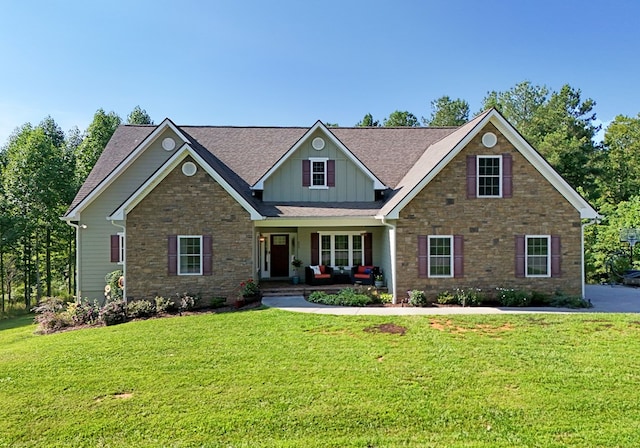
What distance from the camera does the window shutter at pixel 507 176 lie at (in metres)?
13.2

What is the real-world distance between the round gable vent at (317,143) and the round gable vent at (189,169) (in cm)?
518

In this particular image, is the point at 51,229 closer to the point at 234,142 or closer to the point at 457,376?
the point at 234,142

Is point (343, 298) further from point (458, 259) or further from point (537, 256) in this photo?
point (537, 256)

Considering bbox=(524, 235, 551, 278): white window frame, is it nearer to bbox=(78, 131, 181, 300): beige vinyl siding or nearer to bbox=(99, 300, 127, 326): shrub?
bbox=(99, 300, 127, 326): shrub

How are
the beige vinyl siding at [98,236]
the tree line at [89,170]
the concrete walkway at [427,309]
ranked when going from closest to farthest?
the concrete walkway at [427,309]
the beige vinyl siding at [98,236]
the tree line at [89,170]

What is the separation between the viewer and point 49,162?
24156mm

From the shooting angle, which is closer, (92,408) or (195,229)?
(92,408)

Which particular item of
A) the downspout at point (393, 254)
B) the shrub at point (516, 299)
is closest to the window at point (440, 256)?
the downspout at point (393, 254)

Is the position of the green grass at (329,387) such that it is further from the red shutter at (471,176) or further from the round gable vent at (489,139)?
the round gable vent at (489,139)

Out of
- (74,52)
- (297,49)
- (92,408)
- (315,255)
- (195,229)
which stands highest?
(297,49)

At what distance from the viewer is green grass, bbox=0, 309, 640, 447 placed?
501 centimetres

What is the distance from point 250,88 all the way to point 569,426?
18.4m

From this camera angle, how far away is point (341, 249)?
1669cm

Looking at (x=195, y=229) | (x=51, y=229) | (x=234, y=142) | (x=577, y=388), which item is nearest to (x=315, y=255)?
(x=195, y=229)
